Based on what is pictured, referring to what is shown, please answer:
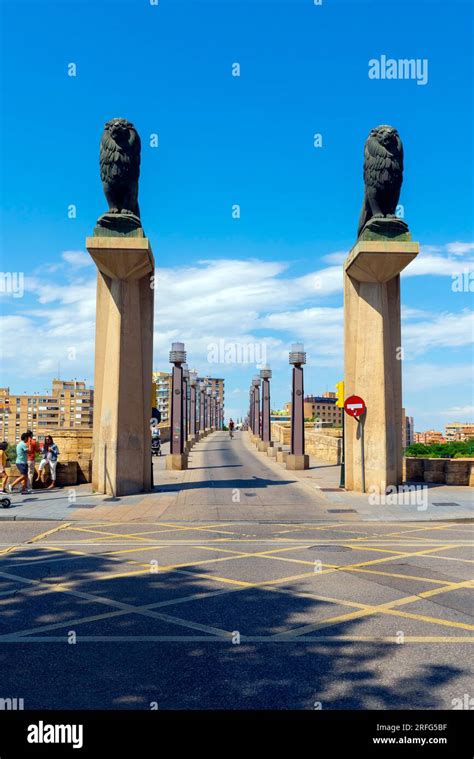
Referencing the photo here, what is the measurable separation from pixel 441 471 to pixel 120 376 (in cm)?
1104

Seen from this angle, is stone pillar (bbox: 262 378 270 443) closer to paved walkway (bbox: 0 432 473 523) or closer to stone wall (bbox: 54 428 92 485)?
stone wall (bbox: 54 428 92 485)

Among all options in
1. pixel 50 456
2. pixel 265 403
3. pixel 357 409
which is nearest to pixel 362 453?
pixel 357 409

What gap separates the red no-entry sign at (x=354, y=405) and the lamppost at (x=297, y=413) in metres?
9.34

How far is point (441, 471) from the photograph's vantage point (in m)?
21.8

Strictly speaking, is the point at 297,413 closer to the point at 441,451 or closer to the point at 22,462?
the point at 441,451

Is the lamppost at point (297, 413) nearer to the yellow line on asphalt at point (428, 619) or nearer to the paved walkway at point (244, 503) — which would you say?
the paved walkway at point (244, 503)

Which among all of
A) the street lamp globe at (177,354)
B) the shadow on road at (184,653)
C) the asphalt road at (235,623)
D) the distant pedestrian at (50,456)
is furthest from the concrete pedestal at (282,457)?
the shadow on road at (184,653)

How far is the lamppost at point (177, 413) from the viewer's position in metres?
28.0

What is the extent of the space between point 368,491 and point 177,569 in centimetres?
1124

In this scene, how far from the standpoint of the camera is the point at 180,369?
98.2 feet

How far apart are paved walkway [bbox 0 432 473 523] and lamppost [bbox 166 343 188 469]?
415cm

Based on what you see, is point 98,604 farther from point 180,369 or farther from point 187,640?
point 180,369
